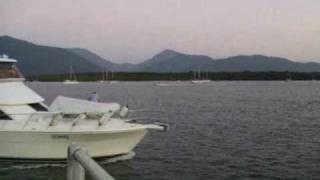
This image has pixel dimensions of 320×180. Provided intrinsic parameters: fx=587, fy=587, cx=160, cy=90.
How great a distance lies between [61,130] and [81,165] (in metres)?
15.7

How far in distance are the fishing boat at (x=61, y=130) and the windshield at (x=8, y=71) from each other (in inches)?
28.8

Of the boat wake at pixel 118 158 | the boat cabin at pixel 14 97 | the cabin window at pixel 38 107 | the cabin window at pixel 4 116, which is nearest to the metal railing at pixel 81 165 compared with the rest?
the boat cabin at pixel 14 97

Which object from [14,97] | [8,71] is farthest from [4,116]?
[8,71]

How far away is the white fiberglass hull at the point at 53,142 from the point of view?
1952 cm

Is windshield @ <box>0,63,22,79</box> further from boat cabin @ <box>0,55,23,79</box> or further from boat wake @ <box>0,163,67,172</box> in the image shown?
boat wake @ <box>0,163,67,172</box>

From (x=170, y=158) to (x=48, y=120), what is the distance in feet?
21.8

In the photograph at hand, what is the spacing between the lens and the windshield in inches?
861

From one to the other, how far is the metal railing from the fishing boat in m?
15.1

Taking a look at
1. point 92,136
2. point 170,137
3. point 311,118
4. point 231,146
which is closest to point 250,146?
point 231,146

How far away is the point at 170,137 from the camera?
32.3m

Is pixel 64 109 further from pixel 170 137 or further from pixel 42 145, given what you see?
pixel 170 137

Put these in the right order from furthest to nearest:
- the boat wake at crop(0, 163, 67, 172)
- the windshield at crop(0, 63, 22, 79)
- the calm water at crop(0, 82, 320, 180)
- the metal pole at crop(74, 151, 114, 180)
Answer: the windshield at crop(0, 63, 22, 79), the calm water at crop(0, 82, 320, 180), the boat wake at crop(0, 163, 67, 172), the metal pole at crop(74, 151, 114, 180)

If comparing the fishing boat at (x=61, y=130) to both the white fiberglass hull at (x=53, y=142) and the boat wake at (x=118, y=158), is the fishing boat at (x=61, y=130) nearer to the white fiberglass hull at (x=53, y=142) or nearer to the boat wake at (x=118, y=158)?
the white fiberglass hull at (x=53, y=142)

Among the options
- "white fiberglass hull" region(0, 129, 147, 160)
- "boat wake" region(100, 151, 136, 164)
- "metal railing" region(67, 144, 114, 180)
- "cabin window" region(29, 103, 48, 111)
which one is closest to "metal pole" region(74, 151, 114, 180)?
"metal railing" region(67, 144, 114, 180)
